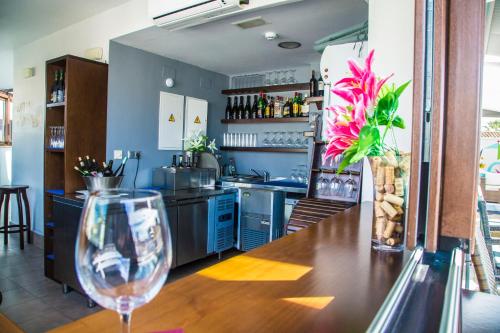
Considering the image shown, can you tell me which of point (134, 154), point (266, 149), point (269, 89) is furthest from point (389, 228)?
point (269, 89)

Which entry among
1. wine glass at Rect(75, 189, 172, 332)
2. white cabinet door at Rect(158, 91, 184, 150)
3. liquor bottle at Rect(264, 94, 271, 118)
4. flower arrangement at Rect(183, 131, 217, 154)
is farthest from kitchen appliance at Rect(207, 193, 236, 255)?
wine glass at Rect(75, 189, 172, 332)

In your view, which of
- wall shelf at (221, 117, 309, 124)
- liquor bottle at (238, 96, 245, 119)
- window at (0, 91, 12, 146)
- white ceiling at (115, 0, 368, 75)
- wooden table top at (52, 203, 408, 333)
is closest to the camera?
wooden table top at (52, 203, 408, 333)

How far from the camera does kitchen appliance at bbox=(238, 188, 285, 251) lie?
389 centimetres

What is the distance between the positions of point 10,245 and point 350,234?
483 centimetres

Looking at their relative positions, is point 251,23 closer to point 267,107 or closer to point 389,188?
point 267,107

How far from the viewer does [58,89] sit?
348 cm

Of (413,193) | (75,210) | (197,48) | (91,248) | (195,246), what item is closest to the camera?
(91,248)

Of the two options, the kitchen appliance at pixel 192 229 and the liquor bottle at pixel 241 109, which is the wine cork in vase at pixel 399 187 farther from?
the liquor bottle at pixel 241 109

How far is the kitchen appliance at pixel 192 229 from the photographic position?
3.47 m

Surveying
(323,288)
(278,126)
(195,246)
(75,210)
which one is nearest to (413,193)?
(323,288)

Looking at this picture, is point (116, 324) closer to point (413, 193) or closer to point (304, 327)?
point (304, 327)

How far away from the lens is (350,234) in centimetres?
126

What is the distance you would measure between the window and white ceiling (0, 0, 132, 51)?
3064mm

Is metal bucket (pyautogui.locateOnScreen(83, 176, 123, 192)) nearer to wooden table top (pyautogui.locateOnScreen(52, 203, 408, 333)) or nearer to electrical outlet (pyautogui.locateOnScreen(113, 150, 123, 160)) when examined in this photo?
electrical outlet (pyautogui.locateOnScreen(113, 150, 123, 160))
